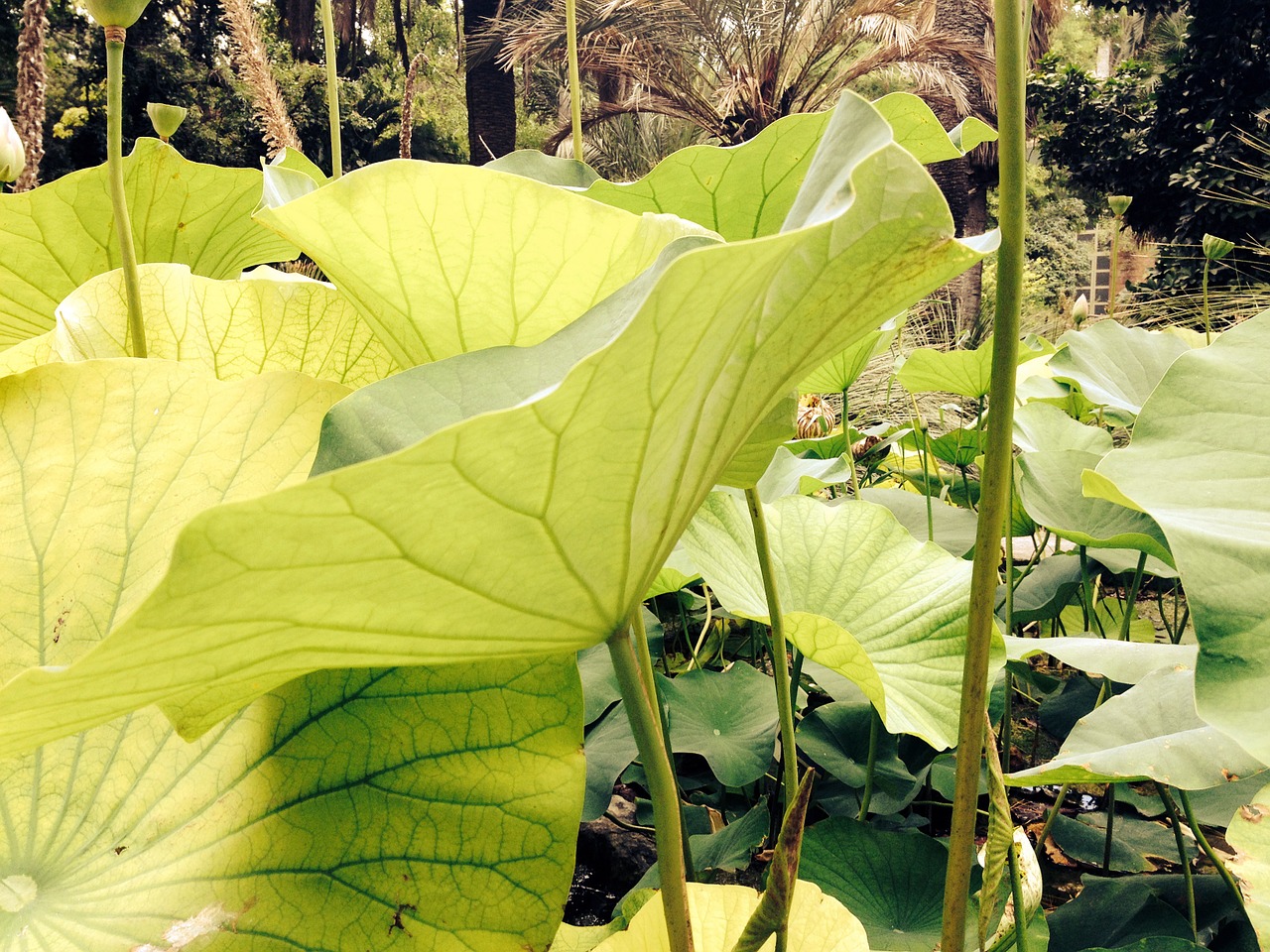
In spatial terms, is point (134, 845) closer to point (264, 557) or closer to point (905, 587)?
point (264, 557)

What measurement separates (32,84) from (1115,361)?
2.59 metres

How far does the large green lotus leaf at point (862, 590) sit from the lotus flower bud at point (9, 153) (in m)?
0.72

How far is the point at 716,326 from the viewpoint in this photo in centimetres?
22

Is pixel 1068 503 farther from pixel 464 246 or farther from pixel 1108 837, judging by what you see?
pixel 464 246

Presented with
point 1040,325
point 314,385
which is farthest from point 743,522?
point 1040,325

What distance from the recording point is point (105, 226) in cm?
71

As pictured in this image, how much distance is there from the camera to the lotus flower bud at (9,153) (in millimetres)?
771

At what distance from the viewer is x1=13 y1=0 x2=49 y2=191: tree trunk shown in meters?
1.92

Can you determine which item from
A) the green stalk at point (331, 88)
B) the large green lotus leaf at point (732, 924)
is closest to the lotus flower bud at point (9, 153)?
the green stalk at point (331, 88)

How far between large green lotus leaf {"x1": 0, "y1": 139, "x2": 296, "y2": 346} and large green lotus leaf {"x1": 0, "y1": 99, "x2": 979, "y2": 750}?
0.56 metres

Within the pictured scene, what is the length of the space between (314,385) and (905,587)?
0.57m

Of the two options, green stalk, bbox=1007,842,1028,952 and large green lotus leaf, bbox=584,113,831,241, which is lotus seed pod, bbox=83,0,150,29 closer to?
large green lotus leaf, bbox=584,113,831,241

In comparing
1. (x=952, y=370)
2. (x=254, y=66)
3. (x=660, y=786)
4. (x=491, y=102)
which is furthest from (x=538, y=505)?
(x=491, y=102)

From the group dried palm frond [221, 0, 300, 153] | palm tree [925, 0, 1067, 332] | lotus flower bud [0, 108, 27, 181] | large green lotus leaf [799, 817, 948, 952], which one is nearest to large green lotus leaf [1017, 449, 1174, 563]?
large green lotus leaf [799, 817, 948, 952]
